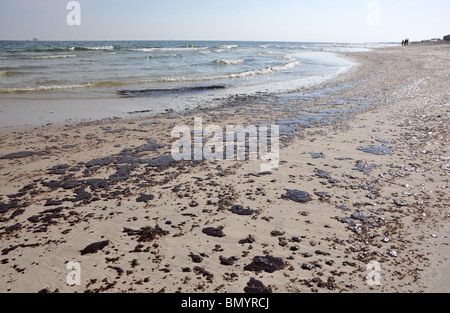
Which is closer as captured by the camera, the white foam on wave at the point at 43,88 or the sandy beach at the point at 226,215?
the sandy beach at the point at 226,215

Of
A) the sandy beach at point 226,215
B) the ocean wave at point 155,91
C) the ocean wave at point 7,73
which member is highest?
the ocean wave at point 7,73

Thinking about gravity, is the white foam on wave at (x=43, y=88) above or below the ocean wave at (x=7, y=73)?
below

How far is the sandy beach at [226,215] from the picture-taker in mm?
2477

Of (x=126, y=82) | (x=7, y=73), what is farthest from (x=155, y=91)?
(x=7, y=73)

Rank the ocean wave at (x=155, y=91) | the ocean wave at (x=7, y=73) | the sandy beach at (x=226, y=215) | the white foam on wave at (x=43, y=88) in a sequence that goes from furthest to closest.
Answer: the ocean wave at (x=7, y=73), the ocean wave at (x=155, y=91), the white foam on wave at (x=43, y=88), the sandy beach at (x=226, y=215)

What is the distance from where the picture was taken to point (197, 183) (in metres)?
4.14

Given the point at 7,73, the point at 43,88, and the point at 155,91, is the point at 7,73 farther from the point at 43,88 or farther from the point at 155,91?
the point at 155,91

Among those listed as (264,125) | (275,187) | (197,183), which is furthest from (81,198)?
(264,125)

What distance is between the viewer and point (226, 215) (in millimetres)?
3393

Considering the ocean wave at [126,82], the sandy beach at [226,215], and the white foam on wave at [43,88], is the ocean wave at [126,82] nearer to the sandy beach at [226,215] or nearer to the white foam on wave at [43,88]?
the white foam on wave at [43,88]

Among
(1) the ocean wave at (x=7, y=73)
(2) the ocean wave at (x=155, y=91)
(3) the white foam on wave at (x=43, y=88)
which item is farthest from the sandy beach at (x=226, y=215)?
(1) the ocean wave at (x=7, y=73)

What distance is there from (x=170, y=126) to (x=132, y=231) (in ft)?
14.2

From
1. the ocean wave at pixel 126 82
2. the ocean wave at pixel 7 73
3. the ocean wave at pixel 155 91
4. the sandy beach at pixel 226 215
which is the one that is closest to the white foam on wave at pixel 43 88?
the ocean wave at pixel 126 82

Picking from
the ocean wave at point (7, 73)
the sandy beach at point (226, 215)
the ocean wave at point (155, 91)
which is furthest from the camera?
the ocean wave at point (7, 73)
